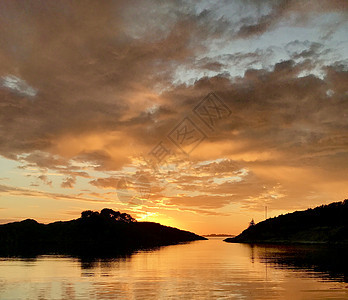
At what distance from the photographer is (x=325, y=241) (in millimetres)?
187625

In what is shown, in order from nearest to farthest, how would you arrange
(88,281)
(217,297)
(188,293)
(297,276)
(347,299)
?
(347,299)
(217,297)
(188,293)
(88,281)
(297,276)

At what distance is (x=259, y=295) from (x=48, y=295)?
20.3 m

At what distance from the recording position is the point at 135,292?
3834 centimetres

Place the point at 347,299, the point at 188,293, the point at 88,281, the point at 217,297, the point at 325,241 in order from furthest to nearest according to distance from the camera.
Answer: the point at 325,241
the point at 88,281
the point at 188,293
the point at 217,297
the point at 347,299

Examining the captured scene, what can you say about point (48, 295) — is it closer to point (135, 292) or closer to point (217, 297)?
point (135, 292)

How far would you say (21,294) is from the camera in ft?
126

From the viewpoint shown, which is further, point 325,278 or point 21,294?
point 325,278

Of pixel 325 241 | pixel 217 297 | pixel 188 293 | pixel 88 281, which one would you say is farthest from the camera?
pixel 325 241

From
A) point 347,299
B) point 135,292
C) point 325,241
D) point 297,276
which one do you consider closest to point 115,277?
point 135,292

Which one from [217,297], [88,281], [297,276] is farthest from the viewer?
[297,276]

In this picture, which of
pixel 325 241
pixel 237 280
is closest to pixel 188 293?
pixel 237 280

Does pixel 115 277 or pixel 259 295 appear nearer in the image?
pixel 259 295

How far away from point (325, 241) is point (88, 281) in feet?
546

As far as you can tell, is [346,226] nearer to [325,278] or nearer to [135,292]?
[325,278]
